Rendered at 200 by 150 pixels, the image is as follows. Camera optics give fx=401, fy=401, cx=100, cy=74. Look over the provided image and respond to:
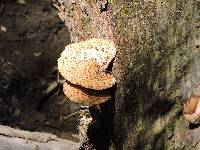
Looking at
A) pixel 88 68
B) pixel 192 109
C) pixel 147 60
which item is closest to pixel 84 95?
pixel 88 68

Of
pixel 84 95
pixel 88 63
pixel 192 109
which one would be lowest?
pixel 192 109

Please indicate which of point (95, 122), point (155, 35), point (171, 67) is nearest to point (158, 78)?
point (171, 67)

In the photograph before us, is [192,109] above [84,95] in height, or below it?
below

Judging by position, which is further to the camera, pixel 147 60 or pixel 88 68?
pixel 147 60

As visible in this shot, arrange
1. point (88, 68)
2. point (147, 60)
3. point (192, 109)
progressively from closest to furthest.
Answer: point (88, 68) < point (147, 60) < point (192, 109)

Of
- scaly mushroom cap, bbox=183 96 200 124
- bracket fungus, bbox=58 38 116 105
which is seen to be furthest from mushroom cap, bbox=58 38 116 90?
scaly mushroom cap, bbox=183 96 200 124

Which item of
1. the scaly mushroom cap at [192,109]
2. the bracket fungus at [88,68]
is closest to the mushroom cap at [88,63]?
the bracket fungus at [88,68]

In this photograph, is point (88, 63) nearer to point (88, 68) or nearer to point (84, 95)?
point (88, 68)

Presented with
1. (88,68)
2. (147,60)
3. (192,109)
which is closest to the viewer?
(88,68)
